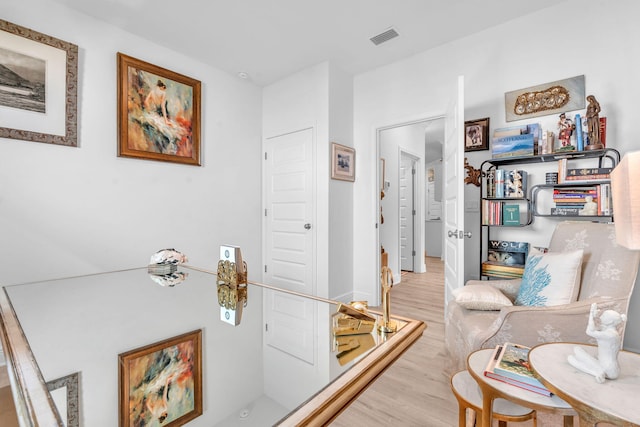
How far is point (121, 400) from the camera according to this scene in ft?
2.01

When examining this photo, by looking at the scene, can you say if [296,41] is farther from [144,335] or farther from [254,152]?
[144,335]

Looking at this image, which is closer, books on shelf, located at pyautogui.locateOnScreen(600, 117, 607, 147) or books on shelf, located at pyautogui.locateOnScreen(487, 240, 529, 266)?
books on shelf, located at pyautogui.locateOnScreen(600, 117, 607, 147)

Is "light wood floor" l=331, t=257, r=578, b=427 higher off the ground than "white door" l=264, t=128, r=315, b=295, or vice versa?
"white door" l=264, t=128, r=315, b=295

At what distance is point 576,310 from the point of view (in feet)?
4.50

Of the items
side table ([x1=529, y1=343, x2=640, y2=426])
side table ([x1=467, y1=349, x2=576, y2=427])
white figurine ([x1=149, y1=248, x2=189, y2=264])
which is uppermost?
white figurine ([x1=149, y1=248, x2=189, y2=264])

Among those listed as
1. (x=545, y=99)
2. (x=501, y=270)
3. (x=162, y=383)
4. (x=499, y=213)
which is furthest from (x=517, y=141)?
(x=162, y=383)

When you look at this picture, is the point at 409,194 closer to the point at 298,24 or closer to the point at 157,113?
the point at 298,24

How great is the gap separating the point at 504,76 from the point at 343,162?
5.53 feet

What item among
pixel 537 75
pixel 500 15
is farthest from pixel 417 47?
pixel 537 75

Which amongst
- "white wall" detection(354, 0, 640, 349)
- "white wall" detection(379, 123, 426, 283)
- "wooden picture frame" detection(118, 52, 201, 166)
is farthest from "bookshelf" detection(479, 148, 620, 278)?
"wooden picture frame" detection(118, 52, 201, 166)

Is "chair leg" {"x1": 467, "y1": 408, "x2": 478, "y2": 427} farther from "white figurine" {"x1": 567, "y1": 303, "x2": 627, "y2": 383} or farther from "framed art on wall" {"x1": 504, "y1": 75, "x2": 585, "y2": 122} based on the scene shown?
"framed art on wall" {"x1": 504, "y1": 75, "x2": 585, "y2": 122}

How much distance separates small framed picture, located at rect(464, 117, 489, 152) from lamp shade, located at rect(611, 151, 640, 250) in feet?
5.94

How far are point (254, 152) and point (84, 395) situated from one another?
329cm

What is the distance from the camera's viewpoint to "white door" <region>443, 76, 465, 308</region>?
2270 millimetres
